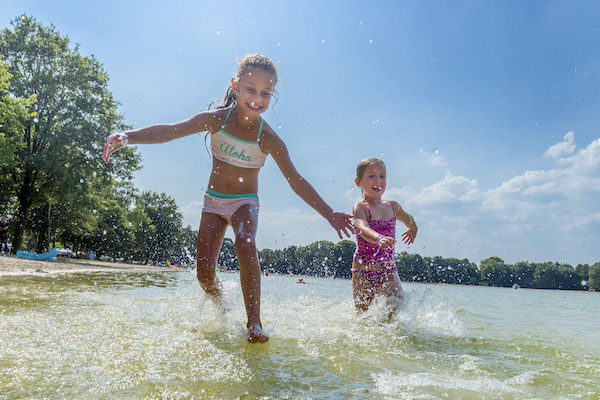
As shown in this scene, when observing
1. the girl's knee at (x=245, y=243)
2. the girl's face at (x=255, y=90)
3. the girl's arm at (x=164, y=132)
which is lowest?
the girl's knee at (x=245, y=243)

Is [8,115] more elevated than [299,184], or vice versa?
[8,115]

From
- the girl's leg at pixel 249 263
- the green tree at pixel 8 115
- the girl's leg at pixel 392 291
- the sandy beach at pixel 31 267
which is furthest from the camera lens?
the green tree at pixel 8 115

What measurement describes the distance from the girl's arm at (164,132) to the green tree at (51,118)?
23.0m

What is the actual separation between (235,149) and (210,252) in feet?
3.46

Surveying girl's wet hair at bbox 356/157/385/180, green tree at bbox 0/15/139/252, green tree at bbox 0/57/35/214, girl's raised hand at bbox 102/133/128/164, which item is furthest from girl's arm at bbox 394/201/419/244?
green tree at bbox 0/15/139/252

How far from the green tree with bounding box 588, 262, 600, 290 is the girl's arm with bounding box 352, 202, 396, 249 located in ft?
462

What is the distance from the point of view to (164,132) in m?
3.46

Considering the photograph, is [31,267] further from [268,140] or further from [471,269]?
[471,269]

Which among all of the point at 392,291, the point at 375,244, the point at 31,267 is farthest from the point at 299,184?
the point at 31,267

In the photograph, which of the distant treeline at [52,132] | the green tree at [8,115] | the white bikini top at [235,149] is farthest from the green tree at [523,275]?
the white bikini top at [235,149]

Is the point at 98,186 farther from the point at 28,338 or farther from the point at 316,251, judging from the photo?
the point at 316,251

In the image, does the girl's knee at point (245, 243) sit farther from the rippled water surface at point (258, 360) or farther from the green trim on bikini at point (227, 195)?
the rippled water surface at point (258, 360)

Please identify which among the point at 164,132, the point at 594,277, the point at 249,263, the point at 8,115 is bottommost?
the point at 249,263

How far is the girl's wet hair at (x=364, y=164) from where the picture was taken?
5188 mm
